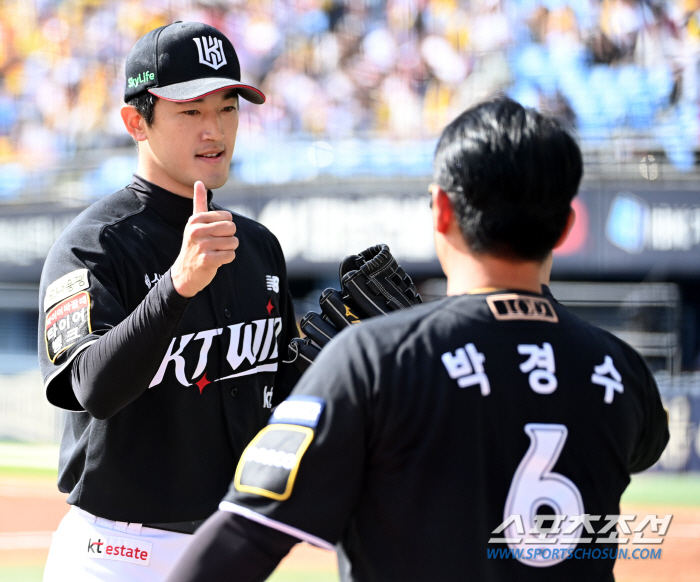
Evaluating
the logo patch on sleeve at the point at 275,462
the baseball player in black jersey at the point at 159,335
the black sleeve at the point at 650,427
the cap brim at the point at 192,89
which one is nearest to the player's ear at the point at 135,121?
the baseball player in black jersey at the point at 159,335

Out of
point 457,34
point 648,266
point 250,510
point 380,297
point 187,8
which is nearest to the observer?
point 250,510

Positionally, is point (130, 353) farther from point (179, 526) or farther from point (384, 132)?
point (384, 132)

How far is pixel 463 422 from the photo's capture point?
4.08ft

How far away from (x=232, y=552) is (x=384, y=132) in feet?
28.8

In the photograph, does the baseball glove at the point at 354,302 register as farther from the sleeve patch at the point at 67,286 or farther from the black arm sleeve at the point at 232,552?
the black arm sleeve at the point at 232,552

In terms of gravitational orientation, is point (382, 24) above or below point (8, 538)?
above

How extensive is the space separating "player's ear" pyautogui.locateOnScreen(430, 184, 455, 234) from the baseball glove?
0.59 m

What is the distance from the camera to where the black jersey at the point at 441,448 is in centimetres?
121

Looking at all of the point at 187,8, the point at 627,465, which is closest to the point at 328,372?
the point at 627,465

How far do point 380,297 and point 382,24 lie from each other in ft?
29.8

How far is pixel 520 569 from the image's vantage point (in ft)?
4.18

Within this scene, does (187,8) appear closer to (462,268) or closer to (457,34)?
(457,34)

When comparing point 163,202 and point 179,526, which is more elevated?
point 163,202

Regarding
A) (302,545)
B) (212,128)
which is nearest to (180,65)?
(212,128)
